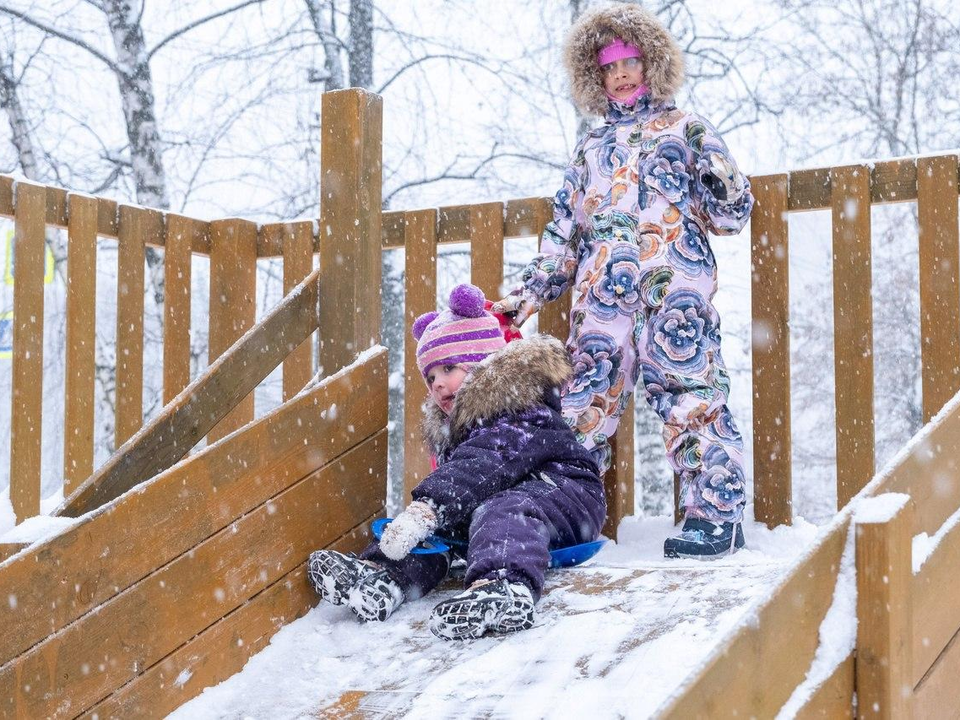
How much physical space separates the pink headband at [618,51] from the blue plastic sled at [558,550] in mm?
1717

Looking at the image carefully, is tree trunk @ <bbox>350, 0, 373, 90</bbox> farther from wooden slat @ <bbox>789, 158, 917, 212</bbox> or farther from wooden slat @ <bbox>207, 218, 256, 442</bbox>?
wooden slat @ <bbox>789, 158, 917, 212</bbox>

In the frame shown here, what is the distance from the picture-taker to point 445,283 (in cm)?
1003

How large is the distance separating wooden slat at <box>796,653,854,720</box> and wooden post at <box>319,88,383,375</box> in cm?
178

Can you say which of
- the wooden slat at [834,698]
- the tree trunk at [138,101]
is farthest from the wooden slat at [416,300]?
the tree trunk at [138,101]

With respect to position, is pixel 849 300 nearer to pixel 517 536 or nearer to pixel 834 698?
pixel 517 536

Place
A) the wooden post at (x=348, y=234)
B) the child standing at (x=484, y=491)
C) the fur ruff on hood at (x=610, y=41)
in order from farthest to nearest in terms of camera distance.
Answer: the fur ruff on hood at (x=610, y=41) → the wooden post at (x=348, y=234) → the child standing at (x=484, y=491)

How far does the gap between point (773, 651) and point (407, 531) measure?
1.23 meters

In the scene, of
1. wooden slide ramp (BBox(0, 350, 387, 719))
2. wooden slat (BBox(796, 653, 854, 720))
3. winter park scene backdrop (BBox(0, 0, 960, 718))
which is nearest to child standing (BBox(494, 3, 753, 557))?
wooden slide ramp (BBox(0, 350, 387, 719))

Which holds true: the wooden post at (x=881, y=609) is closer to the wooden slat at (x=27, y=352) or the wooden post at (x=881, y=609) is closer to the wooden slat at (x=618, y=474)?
the wooden slat at (x=618, y=474)

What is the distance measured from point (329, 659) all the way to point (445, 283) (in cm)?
783

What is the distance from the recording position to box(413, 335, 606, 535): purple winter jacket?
105 inches

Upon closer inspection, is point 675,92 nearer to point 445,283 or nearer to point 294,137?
point 445,283

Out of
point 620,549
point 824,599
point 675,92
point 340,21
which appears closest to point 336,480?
point 620,549

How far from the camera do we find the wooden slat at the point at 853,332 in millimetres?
3273
